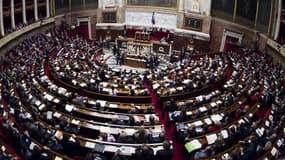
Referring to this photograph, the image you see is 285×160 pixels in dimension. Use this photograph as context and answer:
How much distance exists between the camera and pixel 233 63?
27.6m

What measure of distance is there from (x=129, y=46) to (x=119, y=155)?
22193 millimetres

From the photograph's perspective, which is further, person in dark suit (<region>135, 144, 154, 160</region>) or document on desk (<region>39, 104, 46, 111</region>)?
document on desk (<region>39, 104, 46, 111</region>)

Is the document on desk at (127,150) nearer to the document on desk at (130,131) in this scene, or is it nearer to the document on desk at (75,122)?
the document on desk at (130,131)

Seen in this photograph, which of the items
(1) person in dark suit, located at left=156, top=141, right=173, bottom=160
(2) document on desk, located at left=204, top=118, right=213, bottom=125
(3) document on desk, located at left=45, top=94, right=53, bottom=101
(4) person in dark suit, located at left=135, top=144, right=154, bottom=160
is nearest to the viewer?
(4) person in dark suit, located at left=135, top=144, right=154, bottom=160

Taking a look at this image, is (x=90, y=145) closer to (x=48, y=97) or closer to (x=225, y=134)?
(x=48, y=97)

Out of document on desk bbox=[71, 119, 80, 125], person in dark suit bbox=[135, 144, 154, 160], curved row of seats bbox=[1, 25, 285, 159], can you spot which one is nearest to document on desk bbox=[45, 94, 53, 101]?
curved row of seats bbox=[1, 25, 285, 159]

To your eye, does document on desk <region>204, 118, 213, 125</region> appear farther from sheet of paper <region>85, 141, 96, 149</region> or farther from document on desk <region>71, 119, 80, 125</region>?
document on desk <region>71, 119, 80, 125</region>

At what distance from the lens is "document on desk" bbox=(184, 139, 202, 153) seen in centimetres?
1465

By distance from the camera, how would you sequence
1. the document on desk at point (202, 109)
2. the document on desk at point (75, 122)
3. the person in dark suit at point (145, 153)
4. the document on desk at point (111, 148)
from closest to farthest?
the person in dark suit at point (145, 153)
the document on desk at point (111, 148)
the document on desk at point (75, 122)
the document on desk at point (202, 109)

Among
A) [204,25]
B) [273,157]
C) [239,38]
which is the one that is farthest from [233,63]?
[273,157]

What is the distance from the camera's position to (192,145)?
583 inches

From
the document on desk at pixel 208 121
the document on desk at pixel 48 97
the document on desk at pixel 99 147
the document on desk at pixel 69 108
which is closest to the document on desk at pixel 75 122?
the document on desk at pixel 69 108

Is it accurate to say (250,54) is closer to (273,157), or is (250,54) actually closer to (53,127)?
(273,157)

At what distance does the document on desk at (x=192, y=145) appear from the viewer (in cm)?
1465
